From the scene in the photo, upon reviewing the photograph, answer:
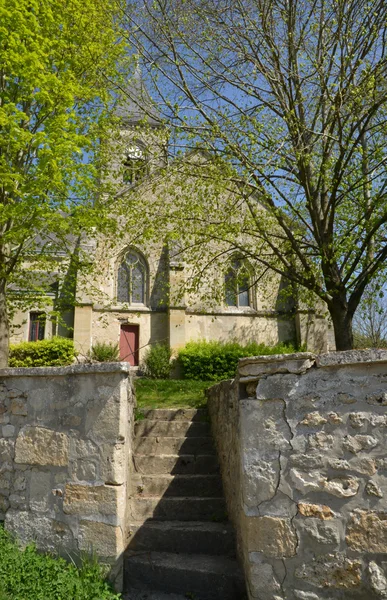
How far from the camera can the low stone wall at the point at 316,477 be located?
3088 millimetres

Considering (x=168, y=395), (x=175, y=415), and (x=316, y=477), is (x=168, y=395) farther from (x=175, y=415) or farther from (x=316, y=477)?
(x=316, y=477)

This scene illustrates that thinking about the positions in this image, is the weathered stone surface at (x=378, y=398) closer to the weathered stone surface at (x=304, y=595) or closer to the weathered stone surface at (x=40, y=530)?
the weathered stone surface at (x=304, y=595)

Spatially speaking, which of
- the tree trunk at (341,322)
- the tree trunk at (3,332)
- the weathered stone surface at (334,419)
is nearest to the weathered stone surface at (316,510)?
the weathered stone surface at (334,419)

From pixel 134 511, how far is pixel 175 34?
8.51m

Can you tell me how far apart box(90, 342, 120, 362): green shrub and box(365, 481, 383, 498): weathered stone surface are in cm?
1309

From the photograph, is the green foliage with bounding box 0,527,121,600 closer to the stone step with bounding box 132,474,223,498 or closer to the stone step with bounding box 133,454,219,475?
the stone step with bounding box 132,474,223,498

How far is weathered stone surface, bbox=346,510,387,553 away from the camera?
120 inches

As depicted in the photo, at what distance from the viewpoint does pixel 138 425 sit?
19.4 ft

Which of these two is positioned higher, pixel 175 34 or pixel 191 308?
pixel 175 34

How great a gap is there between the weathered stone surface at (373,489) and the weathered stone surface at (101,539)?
2103 millimetres

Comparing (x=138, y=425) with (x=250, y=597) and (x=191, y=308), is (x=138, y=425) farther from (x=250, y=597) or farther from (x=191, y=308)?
(x=191, y=308)

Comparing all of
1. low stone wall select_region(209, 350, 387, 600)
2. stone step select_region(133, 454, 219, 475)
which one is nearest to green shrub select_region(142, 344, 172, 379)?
stone step select_region(133, 454, 219, 475)

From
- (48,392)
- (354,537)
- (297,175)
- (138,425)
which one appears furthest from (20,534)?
(297,175)

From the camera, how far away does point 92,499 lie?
12.7 feet
